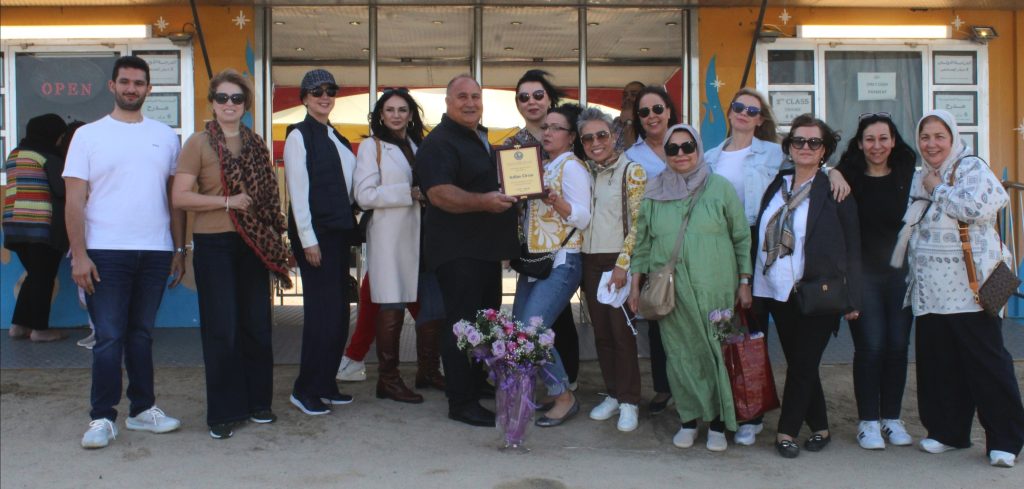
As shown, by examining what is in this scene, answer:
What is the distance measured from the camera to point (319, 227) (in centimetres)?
499

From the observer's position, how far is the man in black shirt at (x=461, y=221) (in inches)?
187

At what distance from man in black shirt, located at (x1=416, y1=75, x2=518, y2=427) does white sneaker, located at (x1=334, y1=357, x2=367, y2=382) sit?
1203mm

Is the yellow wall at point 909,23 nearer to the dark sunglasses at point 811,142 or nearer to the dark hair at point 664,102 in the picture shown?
the dark hair at point 664,102

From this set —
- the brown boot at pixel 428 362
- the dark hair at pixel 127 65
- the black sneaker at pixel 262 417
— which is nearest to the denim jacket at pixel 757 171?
the brown boot at pixel 428 362

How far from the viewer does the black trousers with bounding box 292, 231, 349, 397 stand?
5.04 metres

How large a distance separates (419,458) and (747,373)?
162 cm

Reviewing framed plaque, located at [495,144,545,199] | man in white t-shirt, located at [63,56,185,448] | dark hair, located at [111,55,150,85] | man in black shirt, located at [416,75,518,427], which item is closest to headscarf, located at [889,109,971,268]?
framed plaque, located at [495,144,545,199]

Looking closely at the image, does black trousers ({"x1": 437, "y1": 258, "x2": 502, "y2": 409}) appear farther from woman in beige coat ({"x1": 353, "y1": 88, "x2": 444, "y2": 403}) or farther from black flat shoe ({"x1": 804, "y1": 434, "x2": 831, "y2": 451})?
black flat shoe ({"x1": 804, "y1": 434, "x2": 831, "y2": 451})

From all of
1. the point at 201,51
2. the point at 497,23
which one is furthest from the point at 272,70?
the point at 497,23

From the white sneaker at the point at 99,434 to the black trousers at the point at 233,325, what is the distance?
18.3 inches

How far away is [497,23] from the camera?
26.7 feet

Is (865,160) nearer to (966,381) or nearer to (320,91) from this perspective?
(966,381)

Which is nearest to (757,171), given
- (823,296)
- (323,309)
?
(823,296)

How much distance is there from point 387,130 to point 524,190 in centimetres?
120
